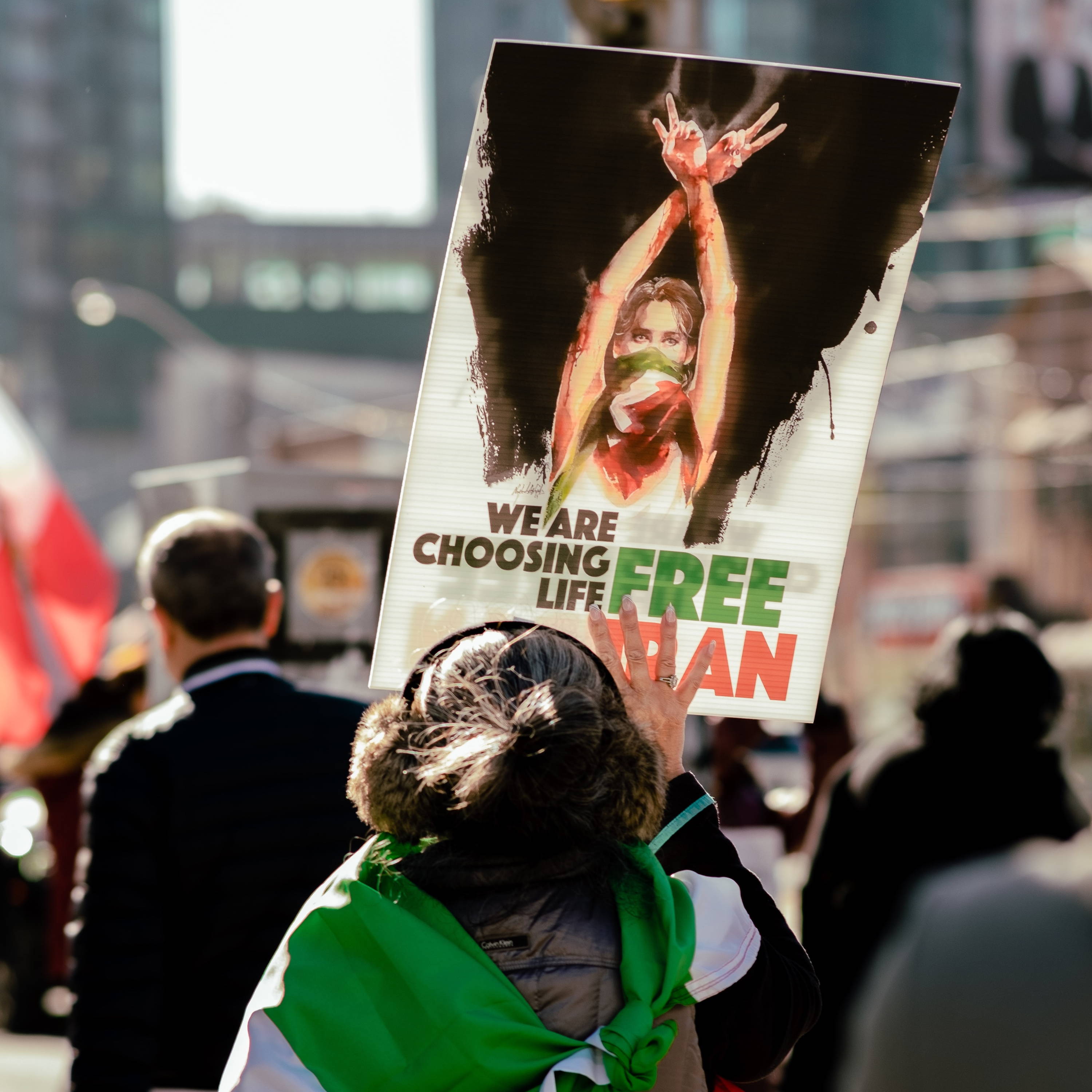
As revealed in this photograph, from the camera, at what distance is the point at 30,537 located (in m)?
5.20

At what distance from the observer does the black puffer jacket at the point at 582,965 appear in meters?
1.72

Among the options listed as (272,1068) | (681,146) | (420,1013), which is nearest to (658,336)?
(681,146)

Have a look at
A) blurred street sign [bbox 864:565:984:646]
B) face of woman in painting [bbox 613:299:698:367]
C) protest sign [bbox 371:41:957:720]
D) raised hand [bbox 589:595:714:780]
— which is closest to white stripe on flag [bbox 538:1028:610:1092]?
raised hand [bbox 589:595:714:780]

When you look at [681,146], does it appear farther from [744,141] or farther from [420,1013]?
[420,1013]

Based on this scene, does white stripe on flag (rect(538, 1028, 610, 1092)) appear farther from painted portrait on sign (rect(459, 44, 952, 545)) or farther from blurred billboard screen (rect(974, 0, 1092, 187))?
blurred billboard screen (rect(974, 0, 1092, 187))

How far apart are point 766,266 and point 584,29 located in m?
2.43

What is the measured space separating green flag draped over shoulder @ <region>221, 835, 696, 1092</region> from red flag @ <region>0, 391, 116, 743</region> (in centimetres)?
352

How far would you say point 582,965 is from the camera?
1.73 metres

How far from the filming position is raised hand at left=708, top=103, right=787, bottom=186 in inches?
79.0

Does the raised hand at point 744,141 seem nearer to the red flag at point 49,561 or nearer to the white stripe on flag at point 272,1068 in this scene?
the white stripe on flag at point 272,1068

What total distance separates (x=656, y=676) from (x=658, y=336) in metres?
0.44

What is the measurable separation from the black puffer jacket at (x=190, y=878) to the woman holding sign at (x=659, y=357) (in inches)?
37.8

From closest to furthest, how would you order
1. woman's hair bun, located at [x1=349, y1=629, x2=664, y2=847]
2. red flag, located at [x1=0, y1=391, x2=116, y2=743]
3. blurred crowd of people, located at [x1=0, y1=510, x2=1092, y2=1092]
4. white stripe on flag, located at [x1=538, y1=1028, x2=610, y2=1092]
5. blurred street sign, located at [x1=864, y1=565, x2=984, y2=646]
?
blurred crowd of people, located at [x1=0, y1=510, x2=1092, y2=1092], white stripe on flag, located at [x1=538, y1=1028, x2=610, y2=1092], woman's hair bun, located at [x1=349, y1=629, x2=664, y2=847], red flag, located at [x1=0, y1=391, x2=116, y2=743], blurred street sign, located at [x1=864, y1=565, x2=984, y2=646]

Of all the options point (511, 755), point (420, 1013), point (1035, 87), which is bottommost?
point (420, 1013)
